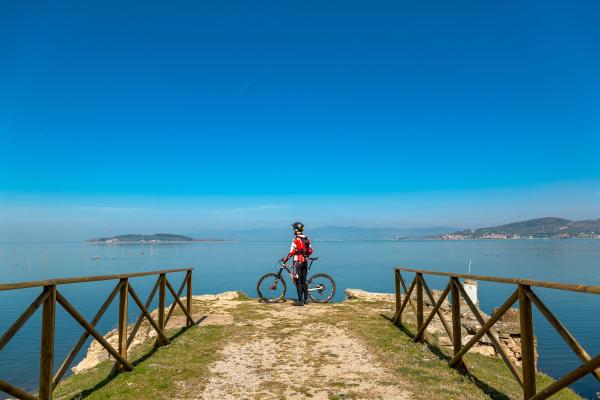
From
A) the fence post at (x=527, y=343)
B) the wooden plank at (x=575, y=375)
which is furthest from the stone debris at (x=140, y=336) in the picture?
the wooden plank at (x=575, y=375)

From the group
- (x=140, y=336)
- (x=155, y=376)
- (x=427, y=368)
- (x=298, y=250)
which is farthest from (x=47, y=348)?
(x=298, y=250)

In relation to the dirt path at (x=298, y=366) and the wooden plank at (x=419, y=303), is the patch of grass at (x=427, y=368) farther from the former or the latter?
the wooden plank at (x=419, y=303)

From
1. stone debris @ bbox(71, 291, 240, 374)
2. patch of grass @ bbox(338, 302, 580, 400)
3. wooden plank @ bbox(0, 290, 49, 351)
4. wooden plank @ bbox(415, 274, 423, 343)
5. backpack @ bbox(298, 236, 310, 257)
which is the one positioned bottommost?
stone debris @ bbox(71, 291, 240, 374)

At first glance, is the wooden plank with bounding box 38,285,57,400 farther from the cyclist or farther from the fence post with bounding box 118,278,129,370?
the cyclist

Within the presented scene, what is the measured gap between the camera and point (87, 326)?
6.54 meters

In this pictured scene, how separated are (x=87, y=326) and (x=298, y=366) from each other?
159 inches

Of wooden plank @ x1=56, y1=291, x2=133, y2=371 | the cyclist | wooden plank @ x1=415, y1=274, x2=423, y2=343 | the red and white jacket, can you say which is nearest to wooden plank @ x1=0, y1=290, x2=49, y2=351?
wooden plank @ x1=56, y1=291, x2=133, y2=371

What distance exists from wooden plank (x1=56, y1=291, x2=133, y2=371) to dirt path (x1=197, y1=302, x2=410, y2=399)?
1.77 m

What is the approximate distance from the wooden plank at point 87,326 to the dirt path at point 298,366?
5.82 feet

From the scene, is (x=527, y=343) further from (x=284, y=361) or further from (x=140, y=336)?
(x=140, y=336)

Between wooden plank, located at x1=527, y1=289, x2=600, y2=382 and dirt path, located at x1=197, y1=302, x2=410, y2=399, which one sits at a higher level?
wooden plank, located at x1=527, y1=289, x2=600, y2=382

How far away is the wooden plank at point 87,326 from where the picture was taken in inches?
233

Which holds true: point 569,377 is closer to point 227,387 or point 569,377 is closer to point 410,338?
point 227,387

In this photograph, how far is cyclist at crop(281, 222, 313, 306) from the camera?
15.6 metres
